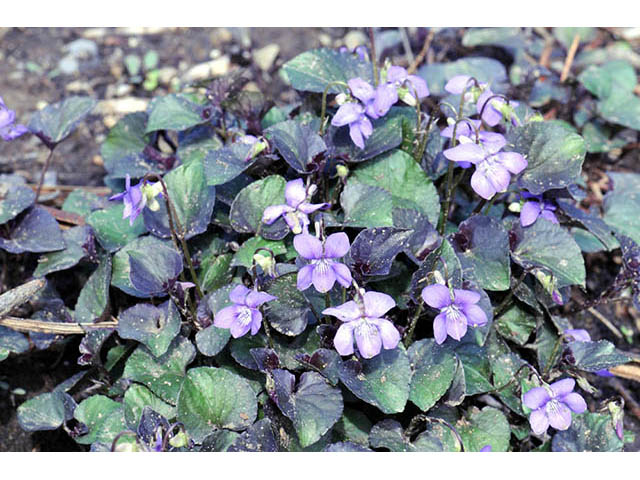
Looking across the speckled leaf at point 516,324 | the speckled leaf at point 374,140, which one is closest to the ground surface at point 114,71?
the speckled leaf at point 516,324

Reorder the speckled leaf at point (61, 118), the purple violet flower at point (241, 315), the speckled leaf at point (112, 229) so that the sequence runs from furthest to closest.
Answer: the speckled leaf at point (61, 118) → the speckled leaf at point (112, 229) → the purple violet flower at point (241, 315)

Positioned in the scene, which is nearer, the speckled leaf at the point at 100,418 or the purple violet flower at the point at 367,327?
the purple violet flower at the point at 367,327

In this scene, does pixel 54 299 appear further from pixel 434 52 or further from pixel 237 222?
pixel 434 52

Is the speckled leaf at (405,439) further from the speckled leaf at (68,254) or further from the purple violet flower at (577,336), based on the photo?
the speckled leaf at (68,254)

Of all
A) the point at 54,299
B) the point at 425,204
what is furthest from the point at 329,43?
the point at 54,299

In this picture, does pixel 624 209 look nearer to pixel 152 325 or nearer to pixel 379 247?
pixel 379 247

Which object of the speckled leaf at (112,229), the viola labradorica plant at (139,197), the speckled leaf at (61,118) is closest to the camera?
the viola labradorica plant at (139,197)
